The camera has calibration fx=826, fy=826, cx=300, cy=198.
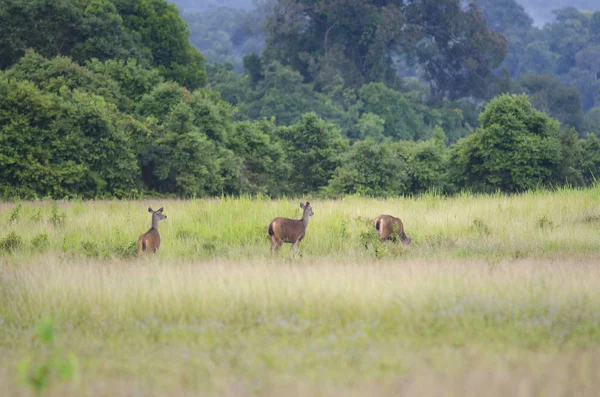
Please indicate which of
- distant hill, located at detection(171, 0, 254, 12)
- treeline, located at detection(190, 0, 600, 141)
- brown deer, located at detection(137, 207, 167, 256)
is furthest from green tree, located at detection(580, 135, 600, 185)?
distant hill, located at detection(171, 0, 254, 12)

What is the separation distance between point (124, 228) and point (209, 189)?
14.8 m

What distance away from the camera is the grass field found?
653 centimetres

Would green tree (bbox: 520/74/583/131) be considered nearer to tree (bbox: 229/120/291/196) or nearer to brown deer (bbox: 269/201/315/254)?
tree (bbox: 229/120/291/196)

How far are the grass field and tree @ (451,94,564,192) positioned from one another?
14138 millimetres

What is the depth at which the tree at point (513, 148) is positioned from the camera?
29.6 meters

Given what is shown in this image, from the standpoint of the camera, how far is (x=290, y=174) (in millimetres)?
35750

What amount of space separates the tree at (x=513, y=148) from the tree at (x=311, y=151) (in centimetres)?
662

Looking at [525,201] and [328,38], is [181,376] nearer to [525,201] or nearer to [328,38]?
[525,201]

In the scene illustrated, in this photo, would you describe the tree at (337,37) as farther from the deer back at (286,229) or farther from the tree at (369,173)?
the deer back at (286,229)

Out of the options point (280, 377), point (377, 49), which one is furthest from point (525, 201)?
point (377, 49)

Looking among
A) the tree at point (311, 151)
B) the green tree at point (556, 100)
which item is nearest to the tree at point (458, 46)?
the green tree at point (556, 100)

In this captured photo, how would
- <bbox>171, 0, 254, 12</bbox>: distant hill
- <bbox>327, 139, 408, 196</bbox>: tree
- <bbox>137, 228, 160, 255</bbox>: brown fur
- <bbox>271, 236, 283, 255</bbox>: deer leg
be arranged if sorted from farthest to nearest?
<bbox>171, 0, 254, 12</bbox>: distant hill, <bbox>327, 139, 408, 196</bbox>: tree, <bbox>271, 236, 283, 255</bbox>: deer leg, <bbox>137, 228, 160, 255</bbox>: brown fur

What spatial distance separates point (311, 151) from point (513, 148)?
9268 mm

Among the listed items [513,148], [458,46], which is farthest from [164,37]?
[458,46]
